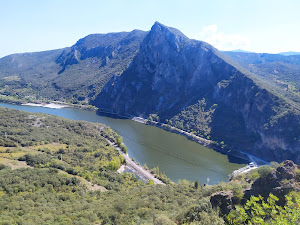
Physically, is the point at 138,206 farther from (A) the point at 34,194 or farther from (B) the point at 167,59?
(B) the point at 167,59

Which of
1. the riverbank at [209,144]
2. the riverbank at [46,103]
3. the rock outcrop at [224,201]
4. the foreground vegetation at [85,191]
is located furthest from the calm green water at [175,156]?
the riverbank at [46,103]

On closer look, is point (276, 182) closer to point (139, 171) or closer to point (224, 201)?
point (224, 201)

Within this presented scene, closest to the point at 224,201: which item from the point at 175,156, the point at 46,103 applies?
the point at 175,156

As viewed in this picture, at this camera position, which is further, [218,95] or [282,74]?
[282,74]

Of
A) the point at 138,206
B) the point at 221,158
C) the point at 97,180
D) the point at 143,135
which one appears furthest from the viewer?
the point at 143,135

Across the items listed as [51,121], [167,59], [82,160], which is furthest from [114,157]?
[167,59]

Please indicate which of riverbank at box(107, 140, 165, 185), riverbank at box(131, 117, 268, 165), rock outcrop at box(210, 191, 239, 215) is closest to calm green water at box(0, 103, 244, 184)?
riverbank at box(131, 117, 268, 165)

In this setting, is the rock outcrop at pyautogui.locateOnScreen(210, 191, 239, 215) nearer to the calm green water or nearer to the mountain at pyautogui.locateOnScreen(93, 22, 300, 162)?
the calm green water
